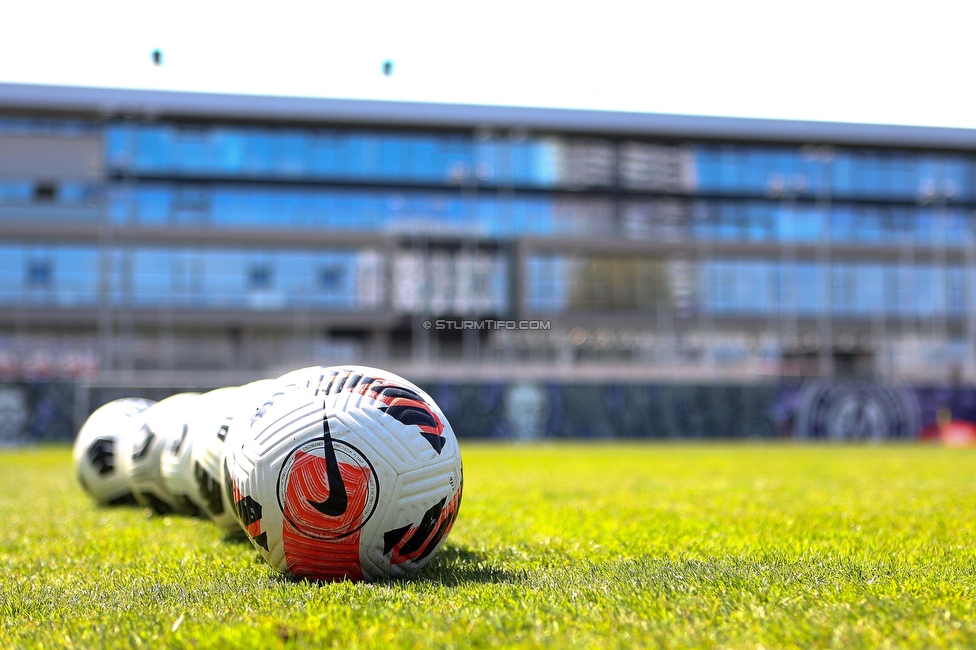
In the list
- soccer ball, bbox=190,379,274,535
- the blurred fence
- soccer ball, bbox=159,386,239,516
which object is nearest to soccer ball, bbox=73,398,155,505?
soccer ball, bbox=159,386,239,516

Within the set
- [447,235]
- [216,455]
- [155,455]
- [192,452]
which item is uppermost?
[447,235]

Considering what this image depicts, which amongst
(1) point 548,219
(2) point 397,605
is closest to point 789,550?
(2) point 397,605

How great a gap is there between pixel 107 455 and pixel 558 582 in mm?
6268

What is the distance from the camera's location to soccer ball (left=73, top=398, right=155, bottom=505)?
9219mm

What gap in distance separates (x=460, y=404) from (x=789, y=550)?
25558mm

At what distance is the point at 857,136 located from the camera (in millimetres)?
44625

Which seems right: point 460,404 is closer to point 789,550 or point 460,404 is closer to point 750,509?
point 750,509

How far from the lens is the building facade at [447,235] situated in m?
44.7

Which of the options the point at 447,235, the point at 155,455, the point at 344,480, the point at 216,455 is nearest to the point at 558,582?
the point at 344,480

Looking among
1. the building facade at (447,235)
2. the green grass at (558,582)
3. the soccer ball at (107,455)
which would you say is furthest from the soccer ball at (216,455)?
the building facade at (447,235)

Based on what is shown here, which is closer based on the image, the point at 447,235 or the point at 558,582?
the point at 558,582

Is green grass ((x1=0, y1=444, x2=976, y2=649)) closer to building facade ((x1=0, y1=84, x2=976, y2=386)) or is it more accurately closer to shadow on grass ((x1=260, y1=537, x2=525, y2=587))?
shadow on grass ((x1=260, y1=537, x2=525, y2=587))

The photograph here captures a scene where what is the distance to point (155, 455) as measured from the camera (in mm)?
8383

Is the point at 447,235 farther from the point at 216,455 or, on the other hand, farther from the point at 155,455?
the point at 216,455
